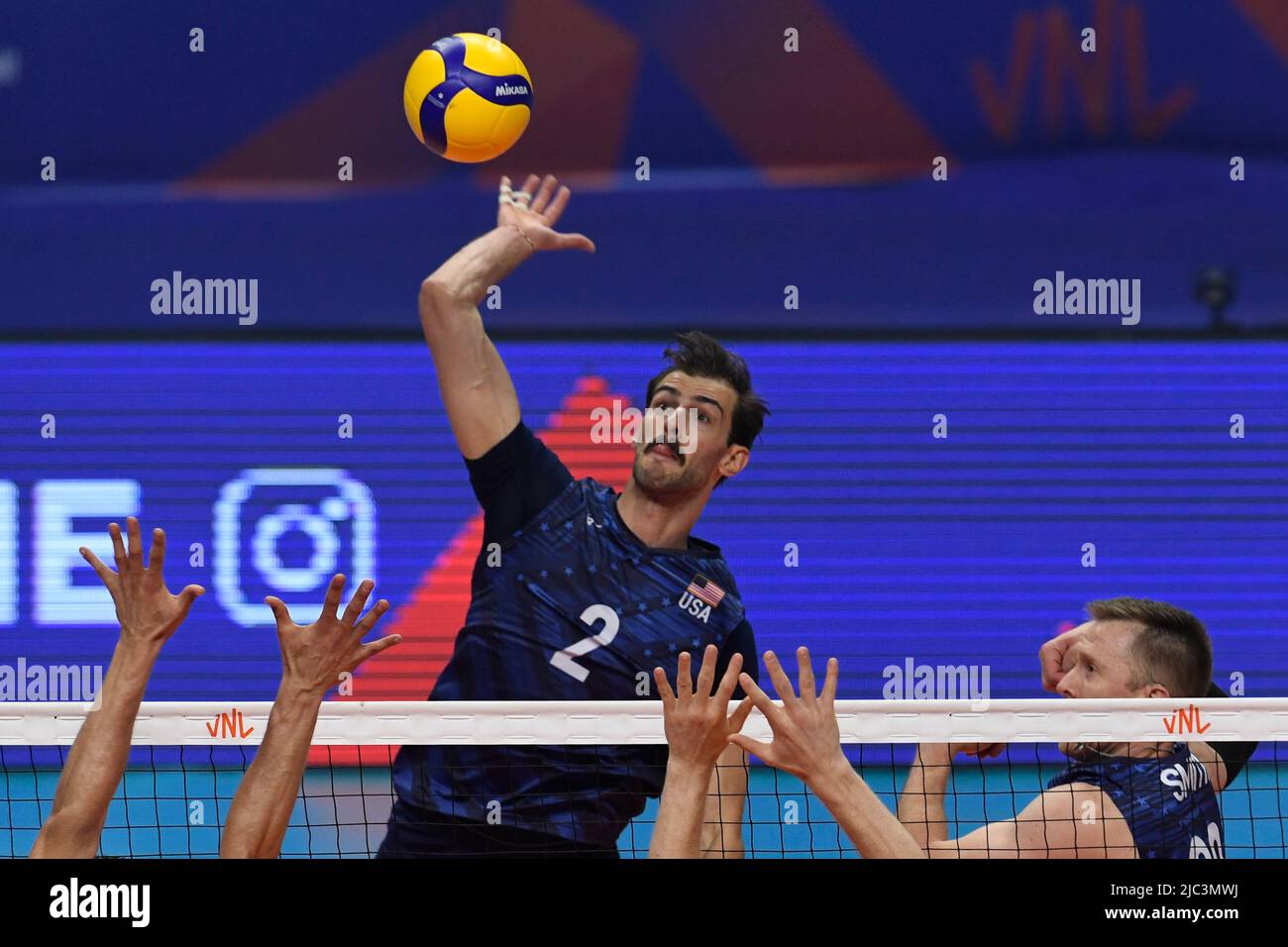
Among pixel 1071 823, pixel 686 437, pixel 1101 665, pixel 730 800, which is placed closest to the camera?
pixel 1071 823

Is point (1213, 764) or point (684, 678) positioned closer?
point (684, 678)

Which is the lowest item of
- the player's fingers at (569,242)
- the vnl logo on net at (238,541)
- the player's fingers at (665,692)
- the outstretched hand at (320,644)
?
the player's fingers at (665,692)

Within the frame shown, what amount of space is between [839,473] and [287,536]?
345 centimetres

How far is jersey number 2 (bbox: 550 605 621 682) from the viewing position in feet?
20.6

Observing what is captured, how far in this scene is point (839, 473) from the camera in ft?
34.2

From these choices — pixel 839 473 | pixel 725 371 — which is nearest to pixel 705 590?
pixel 725 371

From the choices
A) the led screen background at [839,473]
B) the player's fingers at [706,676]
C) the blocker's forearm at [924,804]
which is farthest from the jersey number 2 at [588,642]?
the led screen background at [839,473]

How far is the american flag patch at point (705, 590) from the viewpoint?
6.36m

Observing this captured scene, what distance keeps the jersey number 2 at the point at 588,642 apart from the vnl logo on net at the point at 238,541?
414cm

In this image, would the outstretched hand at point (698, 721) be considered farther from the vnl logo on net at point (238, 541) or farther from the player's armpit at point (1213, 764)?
the vnl logo on net at point (238, 541)

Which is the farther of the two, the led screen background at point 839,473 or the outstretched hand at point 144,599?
the led screen background at point 839,473

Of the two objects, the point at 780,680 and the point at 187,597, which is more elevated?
the point at 187,597

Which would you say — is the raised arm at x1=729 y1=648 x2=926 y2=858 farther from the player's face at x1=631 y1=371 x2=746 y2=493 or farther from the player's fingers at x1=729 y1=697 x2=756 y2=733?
the player's face at x1=631 y1=371 x2=746 y2=493

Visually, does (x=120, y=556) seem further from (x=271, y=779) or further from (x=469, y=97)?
(x=469, y=97)
